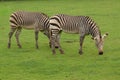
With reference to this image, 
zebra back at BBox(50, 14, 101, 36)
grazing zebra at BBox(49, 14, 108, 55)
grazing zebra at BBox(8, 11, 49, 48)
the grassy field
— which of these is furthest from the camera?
grazing zebra at BBox(8, 11, 49, 48)

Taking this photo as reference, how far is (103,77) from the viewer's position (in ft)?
41.0

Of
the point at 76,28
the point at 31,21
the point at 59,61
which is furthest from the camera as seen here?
the point at 31,21

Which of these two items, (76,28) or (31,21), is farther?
(31,21)

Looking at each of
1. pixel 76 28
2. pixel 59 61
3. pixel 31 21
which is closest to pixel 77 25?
pixel 76 28

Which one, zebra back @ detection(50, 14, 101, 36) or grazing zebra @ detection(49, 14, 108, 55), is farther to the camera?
zebra back @ detection(50, 14, 101, 36)

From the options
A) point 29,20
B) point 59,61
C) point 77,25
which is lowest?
point 59,61

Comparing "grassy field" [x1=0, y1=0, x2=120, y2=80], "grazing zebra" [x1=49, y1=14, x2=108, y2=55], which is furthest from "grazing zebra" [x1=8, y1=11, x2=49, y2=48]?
"grazing zebra" [x1=49, y1=14, x2=108, y2=55]

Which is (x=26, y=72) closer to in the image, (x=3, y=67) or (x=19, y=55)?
(x=3, y=67)

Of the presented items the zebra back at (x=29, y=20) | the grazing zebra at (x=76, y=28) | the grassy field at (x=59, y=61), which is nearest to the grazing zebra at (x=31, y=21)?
the zebra back at (x=29, y=20)

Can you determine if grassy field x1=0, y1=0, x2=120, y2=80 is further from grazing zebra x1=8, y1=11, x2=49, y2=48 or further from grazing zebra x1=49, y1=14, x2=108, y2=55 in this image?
grazing zebra x1=8, y1=11, x2=49, y2=48

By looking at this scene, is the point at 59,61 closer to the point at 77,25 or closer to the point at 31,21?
the point at 77,25

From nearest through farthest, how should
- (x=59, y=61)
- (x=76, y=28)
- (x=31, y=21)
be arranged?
(x=59, y=61), (x=76, y=28), (x=31, y=21)

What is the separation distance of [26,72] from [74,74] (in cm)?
155

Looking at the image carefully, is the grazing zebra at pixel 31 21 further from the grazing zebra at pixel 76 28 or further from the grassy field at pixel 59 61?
the grazing zebra at pixel 76 28
